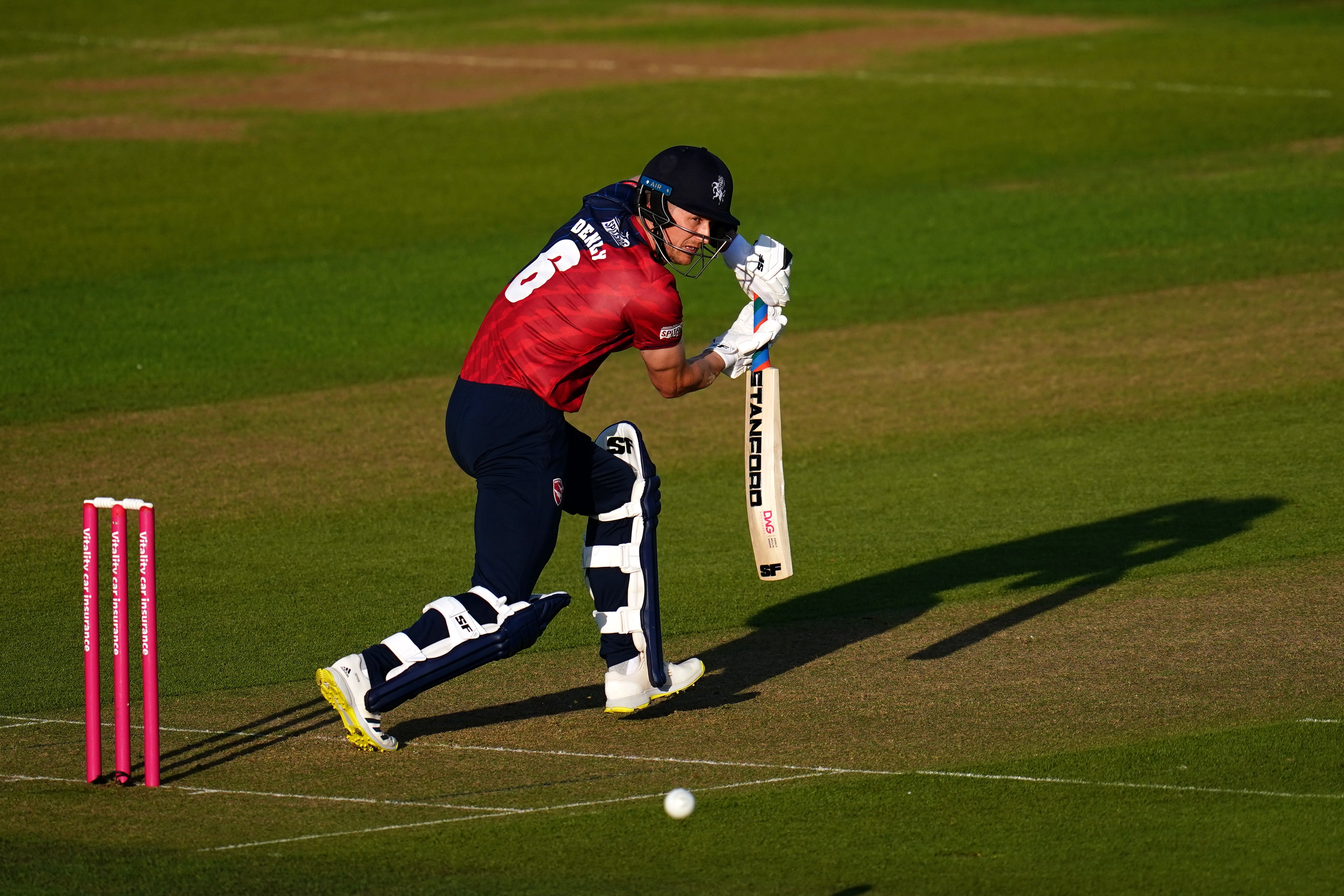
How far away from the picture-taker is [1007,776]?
6586 mm

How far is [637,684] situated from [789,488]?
408cm

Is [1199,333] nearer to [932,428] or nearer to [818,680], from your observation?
[932,428]

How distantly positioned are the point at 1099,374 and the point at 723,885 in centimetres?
883

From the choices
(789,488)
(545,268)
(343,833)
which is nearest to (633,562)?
(545,268)

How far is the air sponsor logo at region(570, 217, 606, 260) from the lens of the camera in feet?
23.6

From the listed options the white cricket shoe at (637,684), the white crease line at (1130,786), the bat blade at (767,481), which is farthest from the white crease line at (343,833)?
the bat blade at (767,481)

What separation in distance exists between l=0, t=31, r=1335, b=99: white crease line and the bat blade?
1997 cm

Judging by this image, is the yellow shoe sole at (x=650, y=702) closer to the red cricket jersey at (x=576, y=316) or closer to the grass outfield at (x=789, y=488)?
the grass outfield at (x=789, y=488)

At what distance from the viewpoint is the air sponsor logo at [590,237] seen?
719 cm

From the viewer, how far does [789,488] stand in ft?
37.2

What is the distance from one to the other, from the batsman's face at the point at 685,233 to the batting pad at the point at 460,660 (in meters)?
1.60

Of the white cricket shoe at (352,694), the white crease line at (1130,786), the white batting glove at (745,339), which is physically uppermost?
the white batting glove at (745,339)

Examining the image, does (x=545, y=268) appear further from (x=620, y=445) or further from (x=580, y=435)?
(x=620, y=445)

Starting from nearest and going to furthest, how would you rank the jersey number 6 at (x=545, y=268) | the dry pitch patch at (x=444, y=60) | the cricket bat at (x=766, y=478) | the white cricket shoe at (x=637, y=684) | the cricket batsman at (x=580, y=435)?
the cricket batsman at (x=580, y=435) → the jersey number 6 at (x=545, y=268) → the white cricket shoe at (x=637, y=684) → the cricket bat at (x=766, y=478) → the dry pitch patch at (x=444, y=60)
